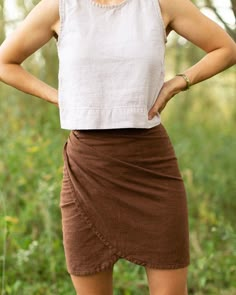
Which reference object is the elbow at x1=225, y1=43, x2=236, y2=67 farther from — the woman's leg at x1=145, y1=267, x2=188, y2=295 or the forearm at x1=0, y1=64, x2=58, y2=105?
the woman's leg at x1=145, y1=267, x2=188, y2=295

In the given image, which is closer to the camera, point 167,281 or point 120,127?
point 120,127

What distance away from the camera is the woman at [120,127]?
2.77m

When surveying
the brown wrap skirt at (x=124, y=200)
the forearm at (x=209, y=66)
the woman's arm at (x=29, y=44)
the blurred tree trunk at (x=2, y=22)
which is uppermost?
the blurred tree trunk at (x=2, y=22)

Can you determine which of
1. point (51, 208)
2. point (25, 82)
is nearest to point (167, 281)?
point (25, 82)

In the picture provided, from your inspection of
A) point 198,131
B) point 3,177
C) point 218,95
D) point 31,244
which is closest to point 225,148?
point 198,131

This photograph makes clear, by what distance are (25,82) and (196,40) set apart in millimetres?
728

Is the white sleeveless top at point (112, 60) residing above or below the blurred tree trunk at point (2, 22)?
below

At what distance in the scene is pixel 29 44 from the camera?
117 inches

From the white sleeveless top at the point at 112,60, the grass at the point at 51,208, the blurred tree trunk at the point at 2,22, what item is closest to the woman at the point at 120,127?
the white sleeveless top at the point at 112,60

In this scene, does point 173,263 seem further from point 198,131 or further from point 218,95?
point 218,95

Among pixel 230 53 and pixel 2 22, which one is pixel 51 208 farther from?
pixel 2 22

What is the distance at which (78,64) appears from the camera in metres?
2.78

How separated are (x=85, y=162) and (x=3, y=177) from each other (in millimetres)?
2514

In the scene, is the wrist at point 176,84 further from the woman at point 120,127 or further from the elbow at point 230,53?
the elbow at point 230,53
